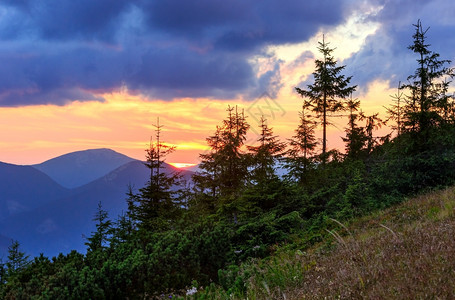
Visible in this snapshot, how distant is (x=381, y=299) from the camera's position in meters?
3.31

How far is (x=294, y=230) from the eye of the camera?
1276 cm

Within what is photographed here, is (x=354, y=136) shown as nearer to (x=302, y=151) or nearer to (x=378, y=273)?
(x=302, y=151)

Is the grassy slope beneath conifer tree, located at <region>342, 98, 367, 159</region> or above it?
beneath

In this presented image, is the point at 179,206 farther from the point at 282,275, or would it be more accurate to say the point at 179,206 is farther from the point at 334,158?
the point at 282,275

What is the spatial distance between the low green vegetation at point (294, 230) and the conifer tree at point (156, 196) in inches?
5.2

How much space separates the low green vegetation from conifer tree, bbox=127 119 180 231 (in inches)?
5.2

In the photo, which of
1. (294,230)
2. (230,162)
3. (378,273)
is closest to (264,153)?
(230,162)

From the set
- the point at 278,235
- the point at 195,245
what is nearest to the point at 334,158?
the point at 278,235

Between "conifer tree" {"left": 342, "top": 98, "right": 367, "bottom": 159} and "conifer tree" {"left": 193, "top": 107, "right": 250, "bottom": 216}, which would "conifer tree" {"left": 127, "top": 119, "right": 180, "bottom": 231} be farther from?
"conifer tree" {"left": 342, "top": 98, "right": 367, "bottom": 159}

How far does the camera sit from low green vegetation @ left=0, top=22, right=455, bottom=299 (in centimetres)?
454

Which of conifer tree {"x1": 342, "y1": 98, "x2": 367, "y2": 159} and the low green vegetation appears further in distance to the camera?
conifer tree {"x1": 342, "y1": 98, "x2": 367, "y2": 159}

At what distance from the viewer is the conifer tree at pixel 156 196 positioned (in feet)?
84.4

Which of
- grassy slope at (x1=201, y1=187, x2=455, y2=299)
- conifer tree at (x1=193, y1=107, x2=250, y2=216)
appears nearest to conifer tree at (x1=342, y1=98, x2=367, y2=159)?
conifer tree at (x1=193, y1=107, x2=250, y2=216)

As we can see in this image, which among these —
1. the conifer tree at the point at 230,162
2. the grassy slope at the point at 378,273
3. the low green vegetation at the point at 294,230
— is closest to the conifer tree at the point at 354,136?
the low green vegetation at the point at 294,230
